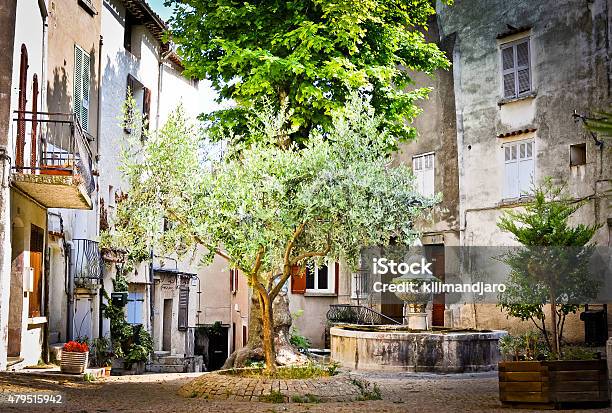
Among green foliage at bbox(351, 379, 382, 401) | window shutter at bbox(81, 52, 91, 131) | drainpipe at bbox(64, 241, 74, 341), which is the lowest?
green foliage at bbox(351, 379, 382, 401)

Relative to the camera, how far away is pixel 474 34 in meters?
27.3

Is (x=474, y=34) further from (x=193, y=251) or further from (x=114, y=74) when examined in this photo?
(x=193, y=251)

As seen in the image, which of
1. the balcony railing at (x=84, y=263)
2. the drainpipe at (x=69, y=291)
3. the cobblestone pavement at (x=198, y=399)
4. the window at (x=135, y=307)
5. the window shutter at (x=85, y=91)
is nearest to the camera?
the cobblestone pavement at (x=198, y=399)

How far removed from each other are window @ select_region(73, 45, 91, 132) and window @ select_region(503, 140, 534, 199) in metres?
12.9

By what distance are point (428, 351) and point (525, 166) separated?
9.93 metres

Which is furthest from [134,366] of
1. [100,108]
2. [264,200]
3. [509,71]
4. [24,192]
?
[509,71]

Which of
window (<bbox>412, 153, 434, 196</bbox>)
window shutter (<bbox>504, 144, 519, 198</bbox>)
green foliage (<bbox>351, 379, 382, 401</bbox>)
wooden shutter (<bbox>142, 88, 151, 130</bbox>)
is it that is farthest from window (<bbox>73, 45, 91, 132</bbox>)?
window shutter (<bbox>504, 144, 519, 198</bbox>)

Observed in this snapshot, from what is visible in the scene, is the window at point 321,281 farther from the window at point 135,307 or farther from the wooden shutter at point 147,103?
the wooden shutter at point 147,103

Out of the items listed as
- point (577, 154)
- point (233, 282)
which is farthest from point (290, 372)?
point (233, 282)

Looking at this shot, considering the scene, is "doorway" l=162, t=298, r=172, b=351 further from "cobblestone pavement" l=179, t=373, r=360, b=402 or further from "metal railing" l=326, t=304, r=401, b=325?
"cobblestone pavement" l=179, t=373, r=360, b=402

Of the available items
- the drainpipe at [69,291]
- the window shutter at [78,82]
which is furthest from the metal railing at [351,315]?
the window shutter at [78,82]

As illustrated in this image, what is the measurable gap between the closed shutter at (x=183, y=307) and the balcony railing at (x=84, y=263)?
10107 mm

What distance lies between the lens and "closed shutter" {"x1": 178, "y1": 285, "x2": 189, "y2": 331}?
29.8 meters

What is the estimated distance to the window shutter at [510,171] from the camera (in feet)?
83.8
